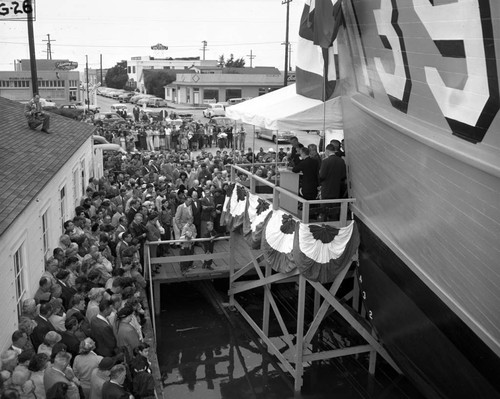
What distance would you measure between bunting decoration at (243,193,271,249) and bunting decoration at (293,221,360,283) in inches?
52.4

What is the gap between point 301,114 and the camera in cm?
892

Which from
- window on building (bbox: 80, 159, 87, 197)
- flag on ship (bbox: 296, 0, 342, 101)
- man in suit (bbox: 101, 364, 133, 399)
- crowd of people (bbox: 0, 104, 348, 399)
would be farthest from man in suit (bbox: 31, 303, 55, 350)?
window on building (bbox: 80, 159, 87, 197)

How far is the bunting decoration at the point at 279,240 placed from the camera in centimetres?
851

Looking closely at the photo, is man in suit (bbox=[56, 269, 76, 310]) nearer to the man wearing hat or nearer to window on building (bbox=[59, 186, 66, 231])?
the man wearing hat

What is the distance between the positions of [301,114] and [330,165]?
1.15m

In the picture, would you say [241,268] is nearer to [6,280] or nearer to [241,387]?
[241,387]

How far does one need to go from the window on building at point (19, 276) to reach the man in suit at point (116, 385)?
8.88 feet

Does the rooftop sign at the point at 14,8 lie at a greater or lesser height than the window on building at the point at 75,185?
greater

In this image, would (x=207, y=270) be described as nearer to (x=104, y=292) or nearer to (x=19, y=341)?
(x=104, y=292)

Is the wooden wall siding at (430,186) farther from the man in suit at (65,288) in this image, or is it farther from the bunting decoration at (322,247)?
the man in suit at (65,288)

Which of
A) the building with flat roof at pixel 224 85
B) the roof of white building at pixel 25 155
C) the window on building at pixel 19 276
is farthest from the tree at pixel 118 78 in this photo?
the window on building at pixel 19 276

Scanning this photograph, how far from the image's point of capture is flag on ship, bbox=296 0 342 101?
293 inches

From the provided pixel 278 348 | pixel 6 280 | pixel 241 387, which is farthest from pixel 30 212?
pixel 278 348

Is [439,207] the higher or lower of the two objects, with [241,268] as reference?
higher
